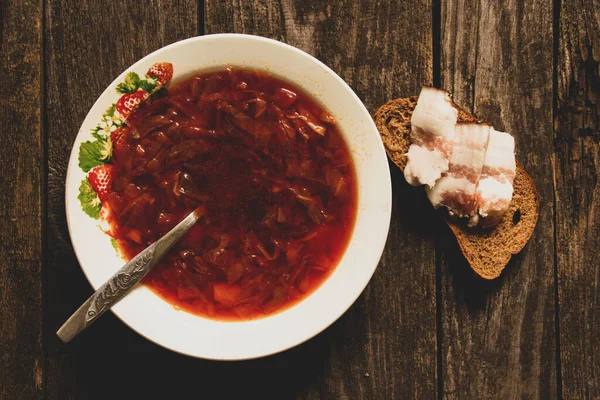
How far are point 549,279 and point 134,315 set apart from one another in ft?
6.65

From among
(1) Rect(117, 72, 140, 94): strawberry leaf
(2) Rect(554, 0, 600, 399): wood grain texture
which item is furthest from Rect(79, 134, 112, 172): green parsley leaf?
(2) Rect(554, 0, 600, 399): wood grain texture

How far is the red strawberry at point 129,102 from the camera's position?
2389 mm

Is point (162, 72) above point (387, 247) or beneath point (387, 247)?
above

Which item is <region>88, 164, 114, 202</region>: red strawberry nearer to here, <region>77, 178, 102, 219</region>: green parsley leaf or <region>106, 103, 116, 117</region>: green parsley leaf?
<region>77, 178, 102, 219</region>: green parsley leaf

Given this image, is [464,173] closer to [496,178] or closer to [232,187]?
[496,178]

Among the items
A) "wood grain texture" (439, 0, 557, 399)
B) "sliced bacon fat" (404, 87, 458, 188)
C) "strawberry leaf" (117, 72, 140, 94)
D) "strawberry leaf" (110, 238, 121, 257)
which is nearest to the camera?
"strawberry leaf" (117, 72, 140, 94)

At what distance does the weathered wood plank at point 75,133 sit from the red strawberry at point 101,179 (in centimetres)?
37

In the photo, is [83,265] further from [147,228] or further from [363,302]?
[363,302]

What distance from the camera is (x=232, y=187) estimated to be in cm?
248

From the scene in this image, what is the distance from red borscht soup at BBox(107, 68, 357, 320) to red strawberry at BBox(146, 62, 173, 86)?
0.06 metres

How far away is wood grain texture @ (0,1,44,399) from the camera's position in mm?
2684

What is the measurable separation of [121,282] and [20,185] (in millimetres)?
769

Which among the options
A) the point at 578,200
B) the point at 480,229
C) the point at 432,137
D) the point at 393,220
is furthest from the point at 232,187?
the point at 578,200

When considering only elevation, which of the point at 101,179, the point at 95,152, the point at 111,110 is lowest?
the point at 101,179
